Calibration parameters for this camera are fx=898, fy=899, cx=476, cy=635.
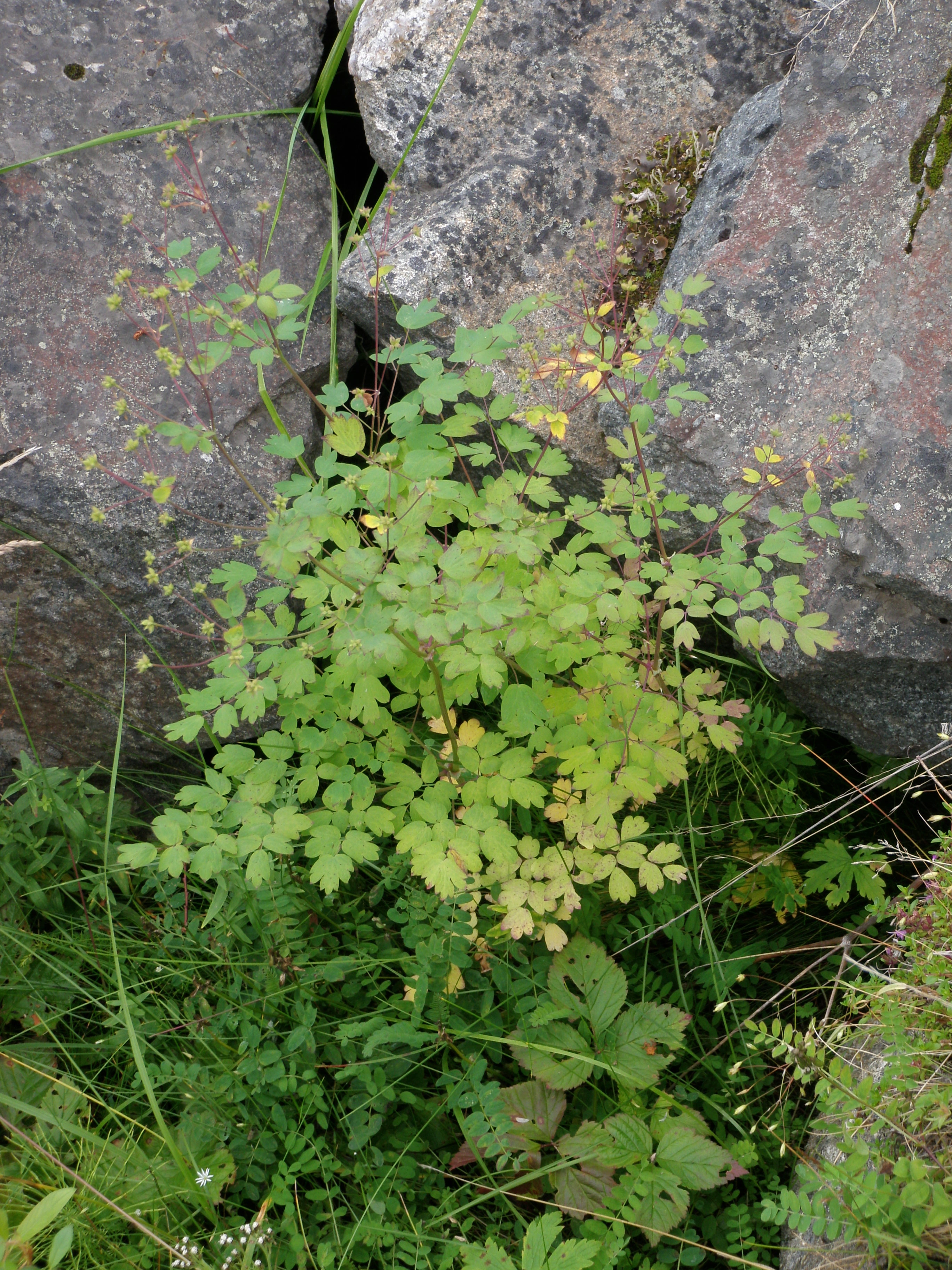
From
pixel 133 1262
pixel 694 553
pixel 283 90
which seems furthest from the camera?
pixel 283 90

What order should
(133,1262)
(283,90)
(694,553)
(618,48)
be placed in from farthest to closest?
(283,90), (618,48), (694,553), (133,1262)

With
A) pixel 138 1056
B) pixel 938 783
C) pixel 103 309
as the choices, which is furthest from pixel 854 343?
pixel 138 1056

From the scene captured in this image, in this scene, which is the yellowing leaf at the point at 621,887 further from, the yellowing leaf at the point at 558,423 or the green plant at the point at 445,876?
the yellowing leaf at the point at 558,423

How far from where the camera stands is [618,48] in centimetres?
280

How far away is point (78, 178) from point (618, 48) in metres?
1.73

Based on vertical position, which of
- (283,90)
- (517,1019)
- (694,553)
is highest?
(283,90)

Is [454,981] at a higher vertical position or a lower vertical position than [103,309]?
lower

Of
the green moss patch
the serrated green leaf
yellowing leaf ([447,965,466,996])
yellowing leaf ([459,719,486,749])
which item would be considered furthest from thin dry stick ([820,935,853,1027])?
the green moss patch

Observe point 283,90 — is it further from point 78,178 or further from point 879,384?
point 879,384

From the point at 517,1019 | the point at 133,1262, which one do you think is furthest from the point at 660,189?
A: the point at 133,1262

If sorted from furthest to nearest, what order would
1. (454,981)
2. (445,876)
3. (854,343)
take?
(854,343)
(454,981)
(445,876)

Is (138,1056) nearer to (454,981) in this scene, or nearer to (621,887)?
(454,981)

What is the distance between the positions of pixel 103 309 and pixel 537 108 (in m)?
1.50

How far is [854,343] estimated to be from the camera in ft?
7.93
